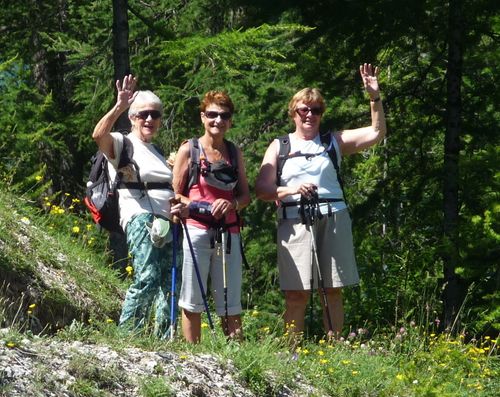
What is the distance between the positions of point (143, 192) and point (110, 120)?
547 millimetres

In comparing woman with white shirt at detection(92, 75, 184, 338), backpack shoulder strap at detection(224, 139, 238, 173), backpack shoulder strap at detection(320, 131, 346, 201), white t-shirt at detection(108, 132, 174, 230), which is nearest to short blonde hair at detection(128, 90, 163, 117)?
woman with white shirt at detection(92, 75, 184, 338)

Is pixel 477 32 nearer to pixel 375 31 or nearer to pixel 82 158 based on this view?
pixel 375 31

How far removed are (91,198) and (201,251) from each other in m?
0.80

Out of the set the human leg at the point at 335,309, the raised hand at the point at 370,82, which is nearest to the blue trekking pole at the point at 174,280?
the human leg at the point at 335,309

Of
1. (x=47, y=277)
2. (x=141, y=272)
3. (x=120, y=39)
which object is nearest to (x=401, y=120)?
(x=120, y=39)

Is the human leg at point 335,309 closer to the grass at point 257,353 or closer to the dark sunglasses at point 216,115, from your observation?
the grass at point 257,353

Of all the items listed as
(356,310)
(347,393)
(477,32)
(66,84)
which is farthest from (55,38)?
(347,393)

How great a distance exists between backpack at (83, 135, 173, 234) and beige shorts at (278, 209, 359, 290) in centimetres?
103

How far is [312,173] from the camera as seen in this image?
7.24 m

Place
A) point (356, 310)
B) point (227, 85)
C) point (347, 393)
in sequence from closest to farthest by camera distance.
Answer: point (347, 393) < point (356, 310) < point (227, 85)

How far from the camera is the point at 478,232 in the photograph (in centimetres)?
1025

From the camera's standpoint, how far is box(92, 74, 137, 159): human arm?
252 inches

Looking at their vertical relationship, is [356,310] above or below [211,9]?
below

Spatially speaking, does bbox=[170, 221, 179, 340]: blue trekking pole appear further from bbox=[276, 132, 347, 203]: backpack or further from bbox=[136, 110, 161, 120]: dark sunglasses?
bbox=[276, 132, 347, 203]: backpack
